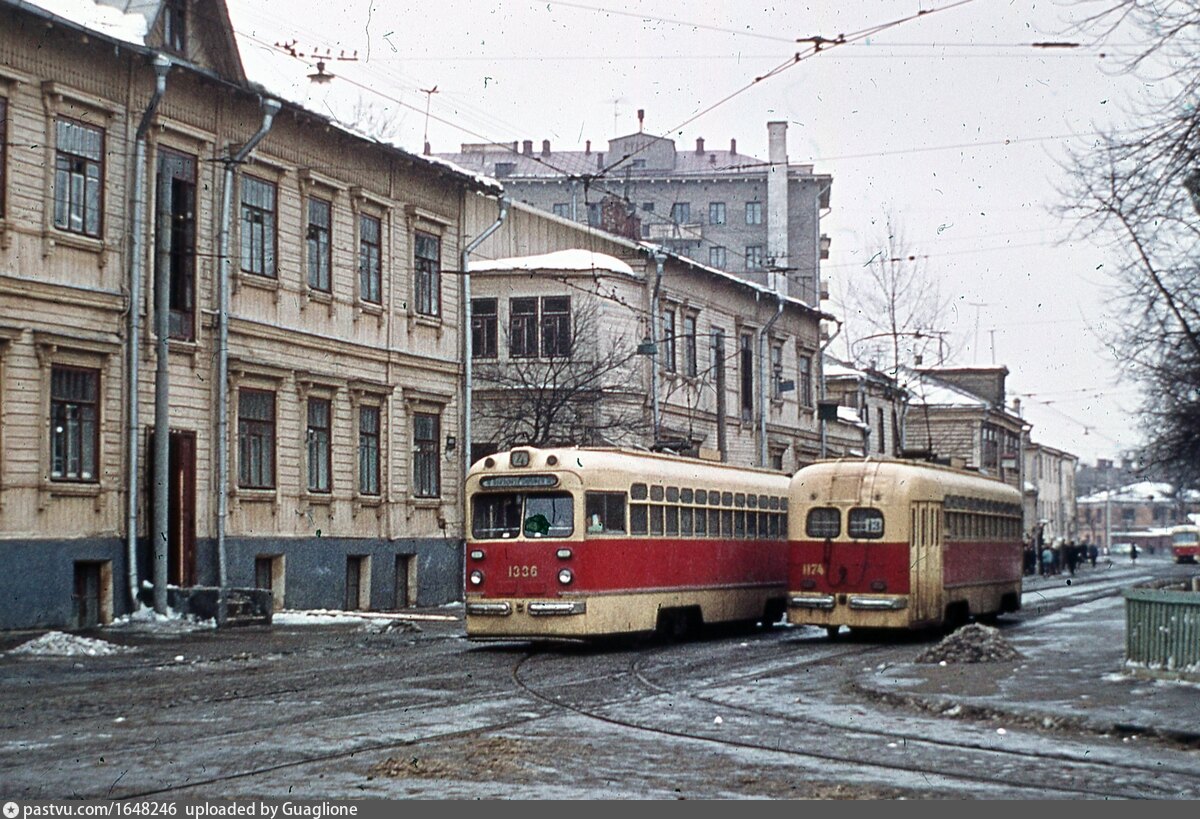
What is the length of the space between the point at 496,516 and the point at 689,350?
1009 inches

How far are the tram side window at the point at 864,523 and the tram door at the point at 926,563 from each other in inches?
21.7

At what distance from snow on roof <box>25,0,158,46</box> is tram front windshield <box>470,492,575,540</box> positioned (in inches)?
382

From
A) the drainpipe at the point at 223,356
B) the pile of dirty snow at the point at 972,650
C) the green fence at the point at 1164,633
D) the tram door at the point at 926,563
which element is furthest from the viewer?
the drainpipe at the point at 223,356

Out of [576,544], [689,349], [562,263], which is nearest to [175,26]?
[576,544]

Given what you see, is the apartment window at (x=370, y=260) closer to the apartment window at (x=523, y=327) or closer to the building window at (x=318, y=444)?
the building window at (x=318, y=444)

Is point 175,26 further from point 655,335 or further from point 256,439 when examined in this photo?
point 655,335

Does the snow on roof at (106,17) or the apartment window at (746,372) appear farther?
the apartment window at (746,372)

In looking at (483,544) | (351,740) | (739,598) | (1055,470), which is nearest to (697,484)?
(739,598)

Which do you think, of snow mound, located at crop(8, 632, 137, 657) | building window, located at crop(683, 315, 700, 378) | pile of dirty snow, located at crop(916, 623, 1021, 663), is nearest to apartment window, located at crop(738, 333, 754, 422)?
building window, located at crop(683, 315, 700, 378)

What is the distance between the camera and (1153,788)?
421 inches

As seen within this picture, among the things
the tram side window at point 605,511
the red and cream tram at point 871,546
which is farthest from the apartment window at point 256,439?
the red and cream tram at point 871,546

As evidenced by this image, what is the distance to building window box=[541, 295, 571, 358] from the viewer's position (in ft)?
143

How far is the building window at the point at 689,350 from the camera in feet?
159

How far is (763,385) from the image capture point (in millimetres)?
53344
